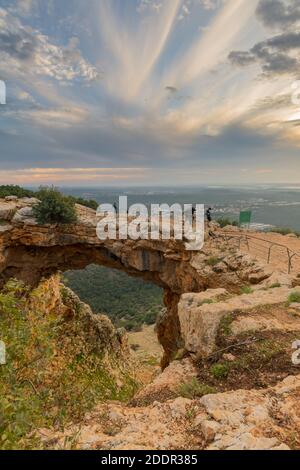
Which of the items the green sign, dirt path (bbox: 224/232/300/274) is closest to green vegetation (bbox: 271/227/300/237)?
dirt path (bbox: 224/232/300/274)

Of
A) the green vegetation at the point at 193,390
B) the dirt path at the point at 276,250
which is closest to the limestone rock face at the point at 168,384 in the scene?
the green vegetation at the point at 193,390

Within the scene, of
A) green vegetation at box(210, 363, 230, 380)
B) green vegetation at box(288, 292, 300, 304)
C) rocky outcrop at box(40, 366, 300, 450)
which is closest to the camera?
rocky outcrop at box(40, 366, 300, 450)

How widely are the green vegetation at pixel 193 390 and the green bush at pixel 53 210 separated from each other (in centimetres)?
1476

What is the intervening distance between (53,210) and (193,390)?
606 inches

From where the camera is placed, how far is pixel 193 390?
6395mm

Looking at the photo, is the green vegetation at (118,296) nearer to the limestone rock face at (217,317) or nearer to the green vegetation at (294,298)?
the limestone rock face at (217,317)

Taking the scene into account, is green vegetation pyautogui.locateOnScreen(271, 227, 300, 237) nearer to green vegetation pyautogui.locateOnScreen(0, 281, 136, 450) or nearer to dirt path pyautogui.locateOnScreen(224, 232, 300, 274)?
dirt path pyautogui.locateOnScreen(224, 232, 300, 274)

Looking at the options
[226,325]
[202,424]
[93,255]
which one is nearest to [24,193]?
[93,255]

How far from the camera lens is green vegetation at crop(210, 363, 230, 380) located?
696 cm

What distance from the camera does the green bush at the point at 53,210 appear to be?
18703mm

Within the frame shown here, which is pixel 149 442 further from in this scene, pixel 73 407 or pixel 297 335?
pixel 297 335

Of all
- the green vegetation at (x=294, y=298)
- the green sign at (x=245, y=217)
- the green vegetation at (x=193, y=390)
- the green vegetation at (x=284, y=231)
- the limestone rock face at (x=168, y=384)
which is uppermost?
the green sign at (x=245, y=217)

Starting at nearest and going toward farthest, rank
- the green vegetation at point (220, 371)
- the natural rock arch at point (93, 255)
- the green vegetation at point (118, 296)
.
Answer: the green vegetation at point (220, 371)
the natural rock arch at point (93, 255)
the green vegetation at point (118, 296)

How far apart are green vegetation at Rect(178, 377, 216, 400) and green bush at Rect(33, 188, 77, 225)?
1476 cm
